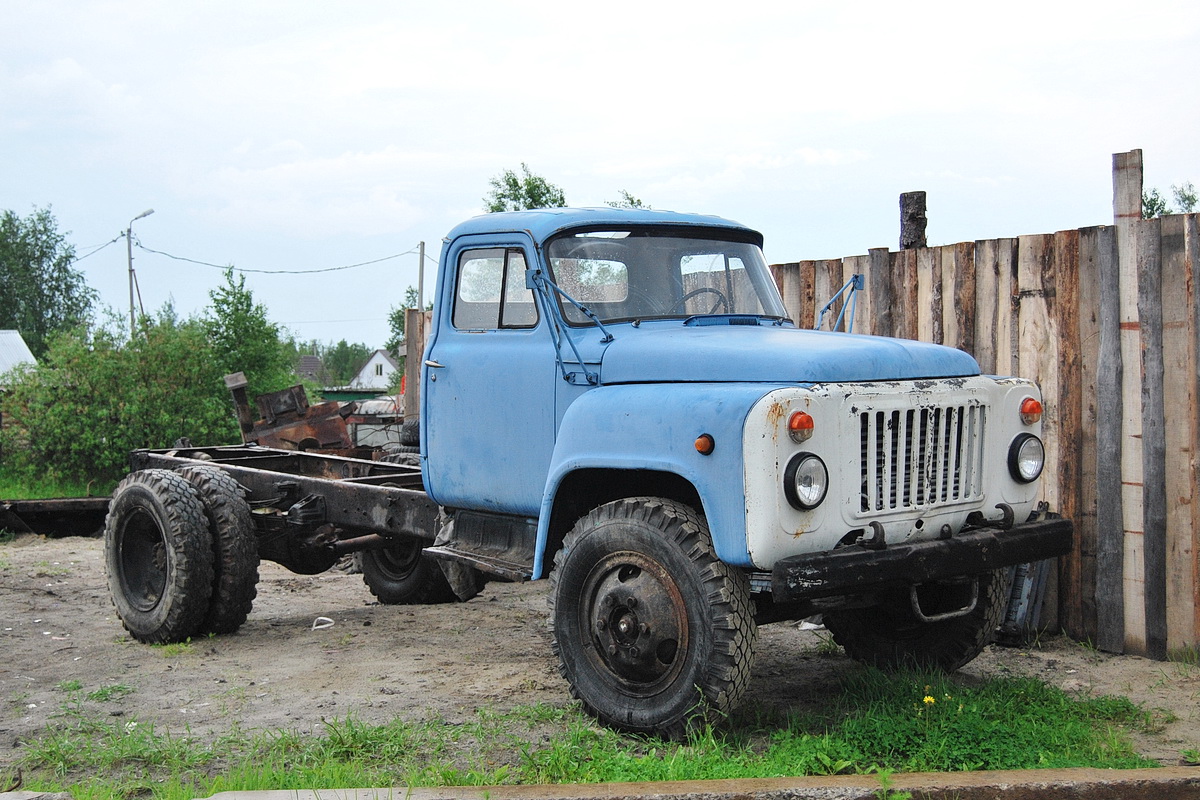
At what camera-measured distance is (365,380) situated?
98.9 meters

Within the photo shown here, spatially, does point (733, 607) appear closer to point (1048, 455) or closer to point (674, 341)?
point (674, 341)

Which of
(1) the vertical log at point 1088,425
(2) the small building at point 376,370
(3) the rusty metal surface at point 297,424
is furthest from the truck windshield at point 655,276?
(2) the small building at point 376,370

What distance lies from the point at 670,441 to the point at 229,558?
A: 3.45 m

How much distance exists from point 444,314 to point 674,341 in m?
1.53

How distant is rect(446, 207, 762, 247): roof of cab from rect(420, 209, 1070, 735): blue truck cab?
0.06 feet

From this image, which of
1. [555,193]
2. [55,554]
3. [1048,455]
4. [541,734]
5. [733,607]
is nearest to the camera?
[733,607]

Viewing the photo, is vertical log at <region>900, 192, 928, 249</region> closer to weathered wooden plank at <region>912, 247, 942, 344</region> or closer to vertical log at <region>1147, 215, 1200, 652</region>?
weathered wooden plank at <region>912, 247, 942, 344</region>

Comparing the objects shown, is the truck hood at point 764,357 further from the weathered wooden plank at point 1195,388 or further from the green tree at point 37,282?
the green tree at point 37,282

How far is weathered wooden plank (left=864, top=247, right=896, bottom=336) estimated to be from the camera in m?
7.10

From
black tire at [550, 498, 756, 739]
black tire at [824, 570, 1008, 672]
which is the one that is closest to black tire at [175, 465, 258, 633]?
black tire at [550, 498, 756, 739]

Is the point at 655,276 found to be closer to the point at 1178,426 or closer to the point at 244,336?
the point at 1178,426

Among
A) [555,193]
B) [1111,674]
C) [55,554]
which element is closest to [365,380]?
[555,193]

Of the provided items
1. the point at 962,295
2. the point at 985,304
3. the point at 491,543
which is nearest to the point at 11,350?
the point at 491,543

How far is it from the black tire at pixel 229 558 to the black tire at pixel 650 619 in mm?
2637
